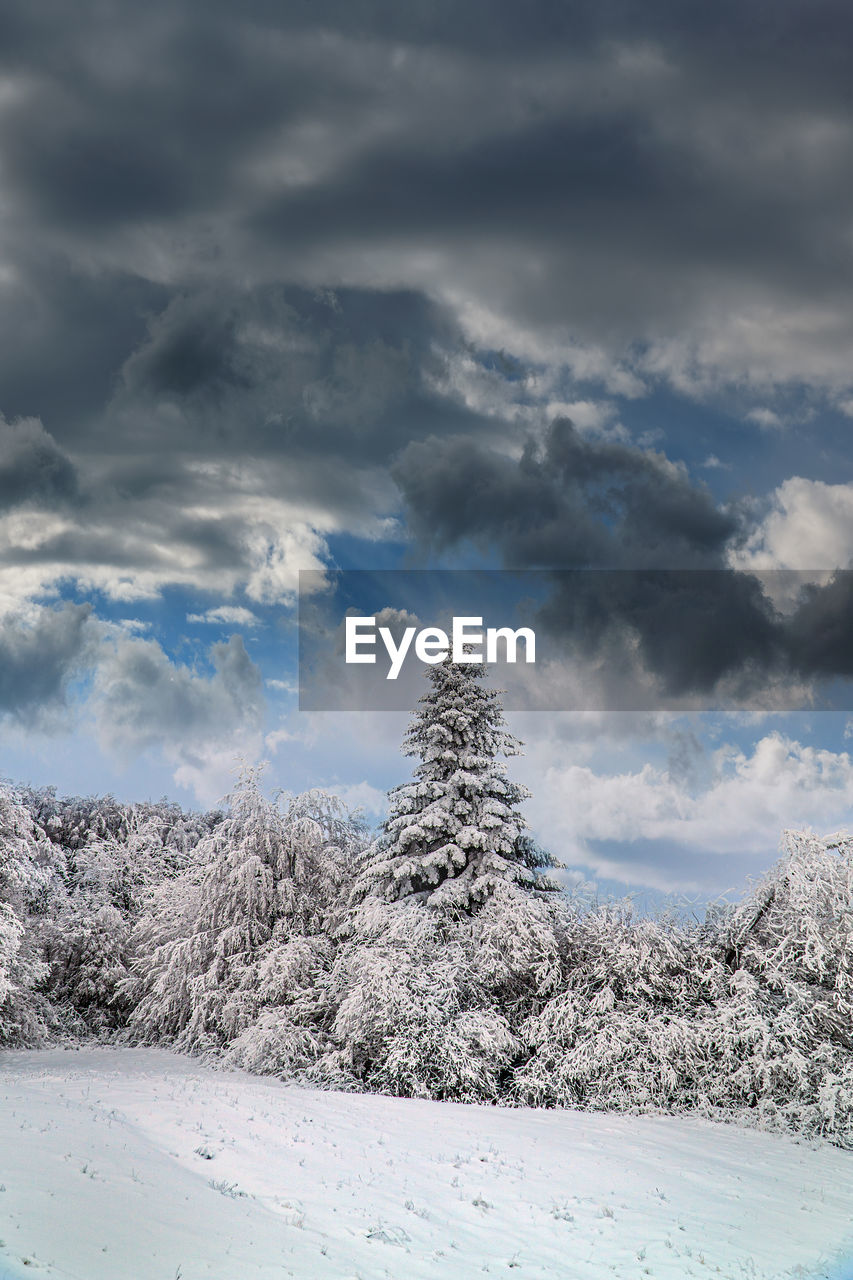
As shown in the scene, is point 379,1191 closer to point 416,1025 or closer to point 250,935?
point 416,1025

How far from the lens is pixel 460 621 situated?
Result: 78.5 ft

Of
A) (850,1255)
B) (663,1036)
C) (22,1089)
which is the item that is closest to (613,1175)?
(850,1255)

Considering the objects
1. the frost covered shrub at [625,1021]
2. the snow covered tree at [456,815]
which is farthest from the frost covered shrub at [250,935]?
the frost covered shrub at [625,1021]

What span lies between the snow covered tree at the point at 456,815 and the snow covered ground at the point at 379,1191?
254 inches

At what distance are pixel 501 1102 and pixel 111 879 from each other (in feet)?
58.4

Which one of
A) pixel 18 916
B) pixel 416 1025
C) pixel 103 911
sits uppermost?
pixel 18 916

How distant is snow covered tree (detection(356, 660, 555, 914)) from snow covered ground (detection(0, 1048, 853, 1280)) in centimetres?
646

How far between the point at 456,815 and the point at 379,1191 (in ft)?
40.1

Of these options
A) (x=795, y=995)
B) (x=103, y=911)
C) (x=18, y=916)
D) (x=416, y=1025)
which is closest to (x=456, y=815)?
(x=416, y=1025)

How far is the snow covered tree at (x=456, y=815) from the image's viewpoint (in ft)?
70.0

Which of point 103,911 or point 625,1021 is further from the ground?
point 103,911

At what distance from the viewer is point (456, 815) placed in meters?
22.3

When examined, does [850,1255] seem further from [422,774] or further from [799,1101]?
[422,774]

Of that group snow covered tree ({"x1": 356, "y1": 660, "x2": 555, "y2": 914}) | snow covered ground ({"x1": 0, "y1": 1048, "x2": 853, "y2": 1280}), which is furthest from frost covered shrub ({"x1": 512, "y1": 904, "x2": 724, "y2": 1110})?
snow covered tree ({"x1": 356, "y1": 660, "x2": 555, "y2": 914})
